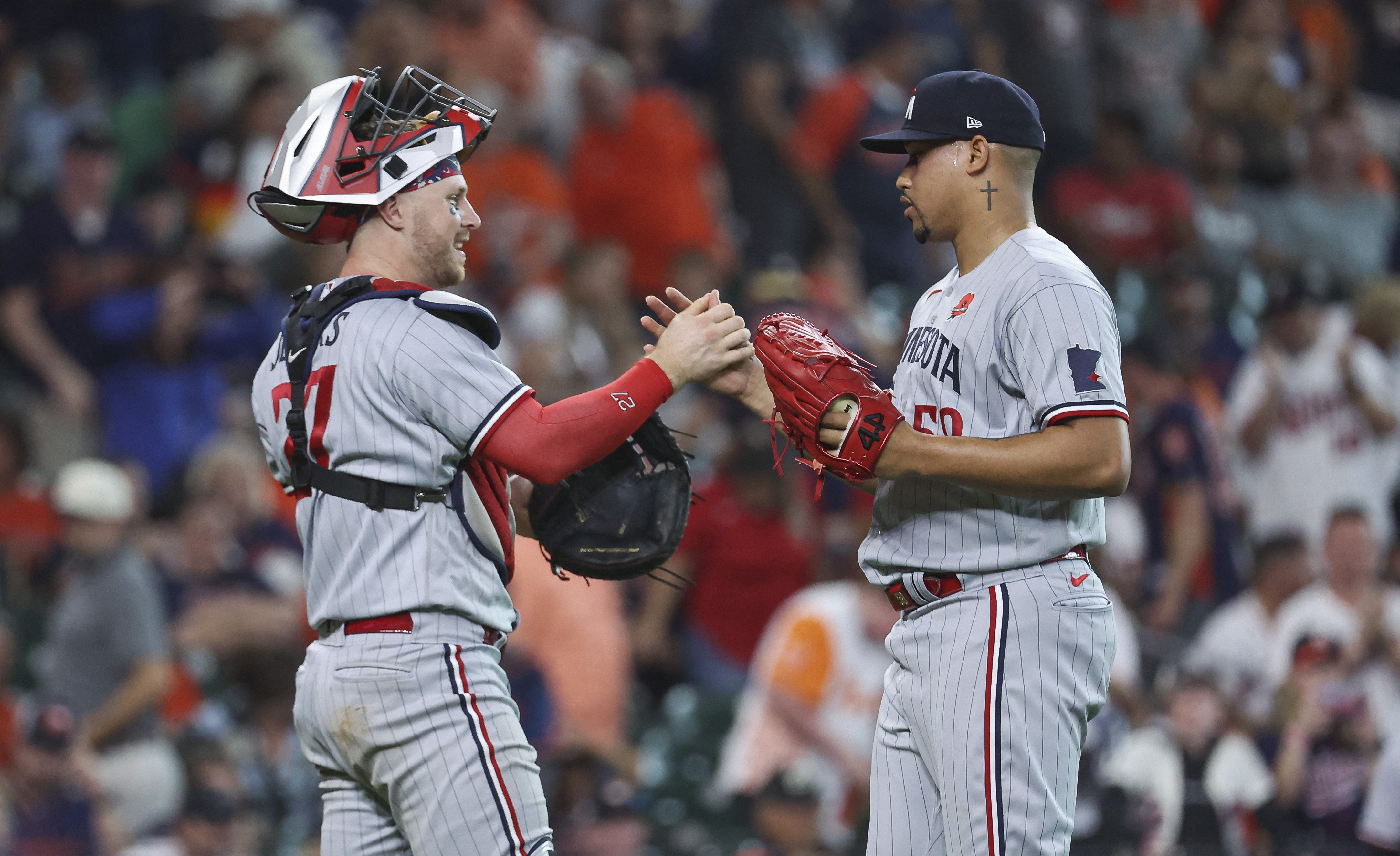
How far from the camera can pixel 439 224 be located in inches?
148

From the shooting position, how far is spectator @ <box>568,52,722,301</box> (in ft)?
34.4

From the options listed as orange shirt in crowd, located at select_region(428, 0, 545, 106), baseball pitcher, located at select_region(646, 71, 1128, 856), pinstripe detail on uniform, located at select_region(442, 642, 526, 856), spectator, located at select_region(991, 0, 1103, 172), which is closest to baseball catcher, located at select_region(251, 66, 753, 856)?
pinstripe detail on uniform, located at select_region(442, 642, 526, 856)

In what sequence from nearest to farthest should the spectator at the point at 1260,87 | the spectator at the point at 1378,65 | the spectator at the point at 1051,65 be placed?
the spectator at the point at 1051,65 < the spectator at the point at 1260,87 < the spectator at the point at 1378,65

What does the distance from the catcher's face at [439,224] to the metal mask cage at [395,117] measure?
0.33ft

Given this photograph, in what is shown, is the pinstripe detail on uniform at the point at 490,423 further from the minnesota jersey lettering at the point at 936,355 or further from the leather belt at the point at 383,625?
the minnesota jersey lettering at the point at 936,355

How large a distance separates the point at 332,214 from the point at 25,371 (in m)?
5.95

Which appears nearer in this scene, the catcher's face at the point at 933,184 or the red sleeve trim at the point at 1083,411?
the red sleeve trim at the point at 1083,411

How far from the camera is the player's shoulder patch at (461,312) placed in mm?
3570

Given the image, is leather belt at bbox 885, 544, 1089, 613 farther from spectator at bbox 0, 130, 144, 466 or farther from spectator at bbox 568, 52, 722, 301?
spectator at bbox 568, 52, 722, 301

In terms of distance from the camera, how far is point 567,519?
13.1 ft

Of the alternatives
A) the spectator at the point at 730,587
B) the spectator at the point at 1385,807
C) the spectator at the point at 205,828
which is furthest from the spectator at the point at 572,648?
the spectator at the point at 1385,807

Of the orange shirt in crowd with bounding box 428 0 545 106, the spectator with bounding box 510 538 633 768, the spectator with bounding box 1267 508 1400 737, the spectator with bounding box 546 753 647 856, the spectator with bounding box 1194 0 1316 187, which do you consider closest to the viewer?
the spectator with bounding box 546 753 647 856

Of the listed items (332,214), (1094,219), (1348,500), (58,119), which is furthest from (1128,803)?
(58,119)

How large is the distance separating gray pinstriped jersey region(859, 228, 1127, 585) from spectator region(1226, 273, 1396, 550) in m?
6.35
